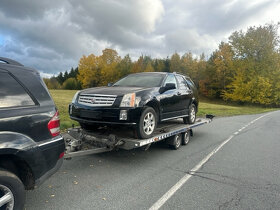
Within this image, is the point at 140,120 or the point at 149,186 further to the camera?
the point at 140,120

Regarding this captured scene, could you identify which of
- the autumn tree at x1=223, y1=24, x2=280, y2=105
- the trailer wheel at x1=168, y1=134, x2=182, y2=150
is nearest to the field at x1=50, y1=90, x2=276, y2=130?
the trailer wheel at x1=168, y1=134, x2=182, y2=150

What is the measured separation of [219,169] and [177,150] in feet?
5.05

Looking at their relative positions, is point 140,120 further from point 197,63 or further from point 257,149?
point 197,63

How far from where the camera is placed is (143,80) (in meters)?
5.85

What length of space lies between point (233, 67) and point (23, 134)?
43635mm

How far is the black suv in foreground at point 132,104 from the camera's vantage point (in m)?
4.44

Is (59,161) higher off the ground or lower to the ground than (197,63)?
lower

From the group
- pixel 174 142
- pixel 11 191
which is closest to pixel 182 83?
pixel 174 142

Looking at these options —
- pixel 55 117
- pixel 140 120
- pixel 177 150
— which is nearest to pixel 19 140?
pixel 55 117

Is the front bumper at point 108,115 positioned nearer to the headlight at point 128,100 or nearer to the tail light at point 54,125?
the headlight at point 128,100

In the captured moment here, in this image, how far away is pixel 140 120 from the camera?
4531 mm

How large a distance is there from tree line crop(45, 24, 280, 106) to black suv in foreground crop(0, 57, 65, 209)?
128 ft

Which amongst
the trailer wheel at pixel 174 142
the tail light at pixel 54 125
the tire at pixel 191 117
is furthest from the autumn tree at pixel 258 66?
the tail light at pixel 54 125

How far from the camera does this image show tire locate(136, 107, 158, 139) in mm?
4555
